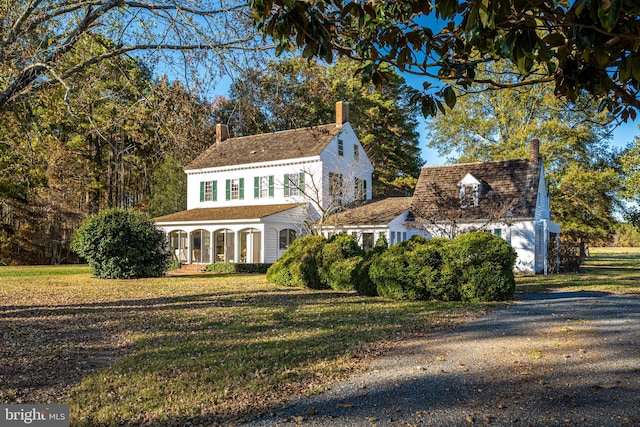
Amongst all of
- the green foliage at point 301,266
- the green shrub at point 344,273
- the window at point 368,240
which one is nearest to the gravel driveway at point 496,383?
the green shrub at point 344,273

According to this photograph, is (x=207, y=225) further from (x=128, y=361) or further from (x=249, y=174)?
(x=128, y=361)

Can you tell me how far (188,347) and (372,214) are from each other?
21949mm

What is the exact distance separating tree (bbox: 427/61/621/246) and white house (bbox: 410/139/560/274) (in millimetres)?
4501

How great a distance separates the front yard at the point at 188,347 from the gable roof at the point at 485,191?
1242 cm

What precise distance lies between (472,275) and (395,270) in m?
2.12

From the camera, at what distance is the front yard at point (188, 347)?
5.50 m

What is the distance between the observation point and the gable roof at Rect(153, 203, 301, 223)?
29433 millimetres

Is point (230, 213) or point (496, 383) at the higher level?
point (230, 213)

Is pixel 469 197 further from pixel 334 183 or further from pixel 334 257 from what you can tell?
pixel 334 257

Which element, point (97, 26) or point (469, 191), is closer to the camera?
point (97, 26)

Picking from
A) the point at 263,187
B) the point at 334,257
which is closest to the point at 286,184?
the point at 263,187

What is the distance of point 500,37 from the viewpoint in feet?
12.0

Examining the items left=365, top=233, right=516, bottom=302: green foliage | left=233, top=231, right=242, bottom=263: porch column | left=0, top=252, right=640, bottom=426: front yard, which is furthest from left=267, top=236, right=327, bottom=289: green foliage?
left=233, top=231, right=242, bottom=263: porch column

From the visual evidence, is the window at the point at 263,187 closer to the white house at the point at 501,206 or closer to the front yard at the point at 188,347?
the white house at the point at 501,206
